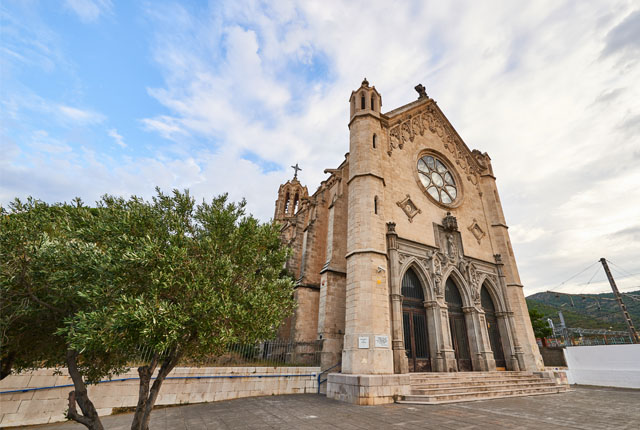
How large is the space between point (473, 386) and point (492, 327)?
6.81 meters

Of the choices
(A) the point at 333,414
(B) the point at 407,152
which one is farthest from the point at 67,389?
(B) the point at 407,152

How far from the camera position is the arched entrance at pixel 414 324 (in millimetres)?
12852

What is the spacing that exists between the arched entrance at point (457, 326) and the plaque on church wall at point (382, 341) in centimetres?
567

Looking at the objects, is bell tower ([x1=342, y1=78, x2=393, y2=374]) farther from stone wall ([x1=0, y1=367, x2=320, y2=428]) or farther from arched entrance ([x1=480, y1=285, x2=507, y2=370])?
arched entrance ([x1=480, y1=285, x2=507, y2=370])

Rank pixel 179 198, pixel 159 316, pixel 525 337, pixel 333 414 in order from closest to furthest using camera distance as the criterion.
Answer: pixel 159 316 < pixel 179 198 < pixel 333 414 < pixel 525 337

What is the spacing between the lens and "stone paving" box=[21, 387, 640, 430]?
6.35 m

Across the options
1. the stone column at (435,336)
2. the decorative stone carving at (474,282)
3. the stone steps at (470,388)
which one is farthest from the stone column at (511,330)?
the stone column at (435,336)

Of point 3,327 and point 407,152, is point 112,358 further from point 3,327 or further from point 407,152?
point 407,152

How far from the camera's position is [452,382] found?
10930mm

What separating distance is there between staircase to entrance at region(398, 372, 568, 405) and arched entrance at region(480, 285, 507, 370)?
5.75ft

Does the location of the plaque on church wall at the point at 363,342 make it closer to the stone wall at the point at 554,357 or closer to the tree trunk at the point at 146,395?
the tree trunk at the point at 146,395

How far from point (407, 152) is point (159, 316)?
53.7ft

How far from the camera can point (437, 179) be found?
18.9 m

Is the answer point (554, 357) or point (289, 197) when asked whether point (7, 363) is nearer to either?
point (554, 357)
